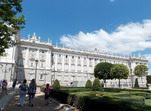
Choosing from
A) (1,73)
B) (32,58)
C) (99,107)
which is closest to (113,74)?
(32,58)

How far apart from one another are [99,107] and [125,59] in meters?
73.5

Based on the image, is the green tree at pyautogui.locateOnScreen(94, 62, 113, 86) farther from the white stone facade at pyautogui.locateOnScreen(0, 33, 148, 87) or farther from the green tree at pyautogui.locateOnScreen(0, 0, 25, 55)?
the green tree at pyautogui.locateOnScreen(0, 0, 25, 55)

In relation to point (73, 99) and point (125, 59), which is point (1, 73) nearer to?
point (73, 99)

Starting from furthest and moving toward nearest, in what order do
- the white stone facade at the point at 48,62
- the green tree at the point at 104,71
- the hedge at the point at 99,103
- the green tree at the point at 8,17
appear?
the green tree at the point at 104,71, the white stone facade at the point at 48,62, the green tree at the point at 8,17, the hedge at the point at 99,103

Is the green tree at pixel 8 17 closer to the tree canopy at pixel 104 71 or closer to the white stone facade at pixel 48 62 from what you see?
the white stone facade at pixel 48 62

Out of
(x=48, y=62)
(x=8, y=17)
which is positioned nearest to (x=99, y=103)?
(x=8, y=17)

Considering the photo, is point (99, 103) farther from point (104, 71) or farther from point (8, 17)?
point (104, 71)

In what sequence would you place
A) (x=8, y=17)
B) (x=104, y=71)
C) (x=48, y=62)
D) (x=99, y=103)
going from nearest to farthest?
(x=99, y=103) → (x=8, y=17) → (x=104, y=71) → (x=48, y=62)

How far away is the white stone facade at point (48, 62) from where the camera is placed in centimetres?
4324

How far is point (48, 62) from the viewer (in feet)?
169

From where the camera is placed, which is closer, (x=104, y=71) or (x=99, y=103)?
(x=99, y=103)

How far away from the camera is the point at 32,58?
163 ft

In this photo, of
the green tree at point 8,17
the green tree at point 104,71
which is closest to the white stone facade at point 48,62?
the green tree at point 104,71

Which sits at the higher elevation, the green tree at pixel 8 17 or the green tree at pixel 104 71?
the green tree at pixel 8 17
